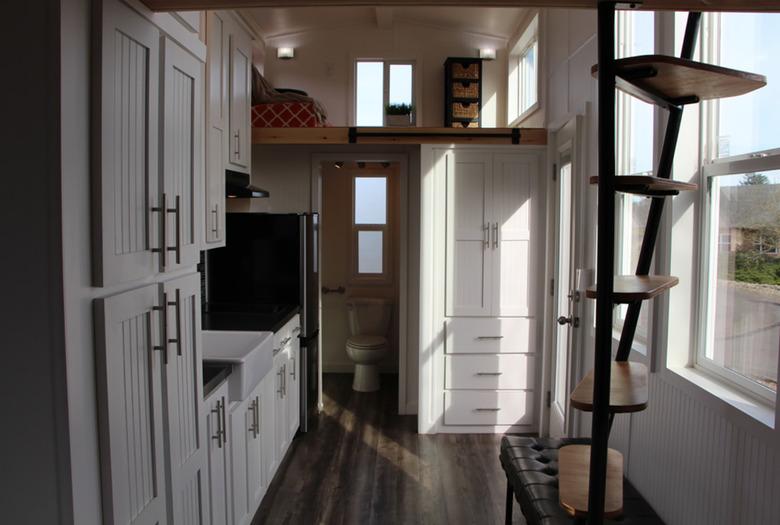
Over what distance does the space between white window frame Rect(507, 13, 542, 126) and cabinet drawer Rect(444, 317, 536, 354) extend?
149cm

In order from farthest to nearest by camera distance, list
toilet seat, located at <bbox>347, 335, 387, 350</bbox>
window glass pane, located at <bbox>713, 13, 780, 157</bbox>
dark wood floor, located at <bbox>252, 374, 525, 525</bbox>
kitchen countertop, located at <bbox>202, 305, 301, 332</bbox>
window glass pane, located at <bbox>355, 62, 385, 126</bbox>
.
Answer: toilet seat, located at <bbox>347, 335, 387, 350</bbox> < window glass pane, located at <bbox>355, 62, 385, 126</bbox> < kitchen countertop, located at <bbox>202, 305, 301, 332</bbox> < dark wood floor, located at <bbox>252, 374, 525, 525</bbox> < window glass pane, located at <bbox>713, 13, 780, 157</bbox>

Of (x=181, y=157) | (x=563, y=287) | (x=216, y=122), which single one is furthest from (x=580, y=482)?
(x=216, y=122)

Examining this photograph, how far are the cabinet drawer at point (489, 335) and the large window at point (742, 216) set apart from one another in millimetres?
1963

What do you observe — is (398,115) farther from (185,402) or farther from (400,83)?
(185,402)

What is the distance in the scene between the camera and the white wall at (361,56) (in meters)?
4.82

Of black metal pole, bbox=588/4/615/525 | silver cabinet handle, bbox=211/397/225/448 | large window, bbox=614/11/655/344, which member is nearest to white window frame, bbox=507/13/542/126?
large window, bbox=614/11/655/344

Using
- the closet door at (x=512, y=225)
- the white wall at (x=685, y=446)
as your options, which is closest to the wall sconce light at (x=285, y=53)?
the closet door at (x=512, y=225)

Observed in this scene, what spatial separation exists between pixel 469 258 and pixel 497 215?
0.35 metres

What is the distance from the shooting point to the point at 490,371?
4.03m

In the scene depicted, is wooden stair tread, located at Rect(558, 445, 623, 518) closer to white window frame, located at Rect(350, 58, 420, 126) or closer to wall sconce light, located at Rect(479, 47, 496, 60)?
white window frame, located at Rect(350, 58, 420, 126)

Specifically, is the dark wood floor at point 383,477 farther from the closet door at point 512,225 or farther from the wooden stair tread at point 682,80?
the wooden stair tread at point 682,80

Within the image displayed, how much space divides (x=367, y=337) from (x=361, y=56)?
2.46m

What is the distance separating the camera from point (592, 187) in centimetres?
291

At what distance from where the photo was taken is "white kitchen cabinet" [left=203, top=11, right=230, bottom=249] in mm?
2744
